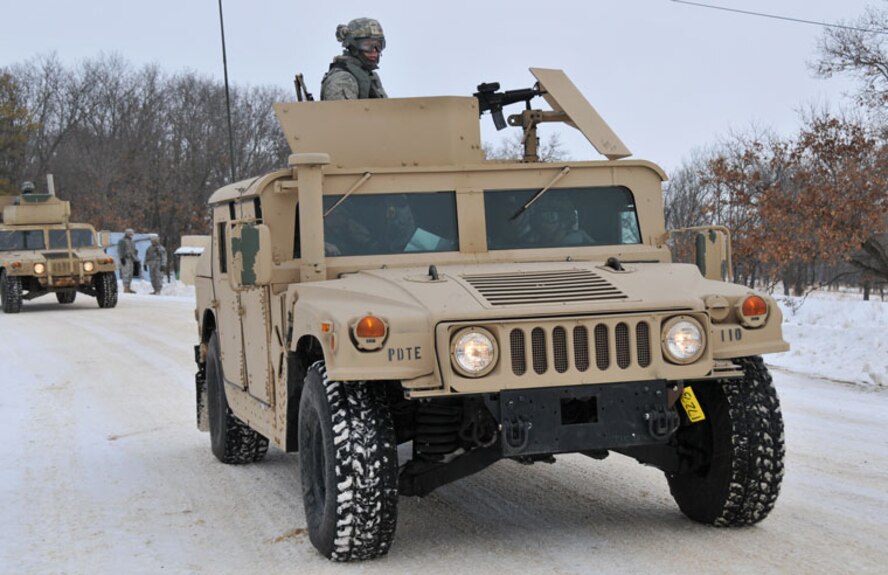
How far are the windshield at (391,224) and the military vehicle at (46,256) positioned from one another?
1892 centimetres

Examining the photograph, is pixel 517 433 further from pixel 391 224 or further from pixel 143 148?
pixel 143 148

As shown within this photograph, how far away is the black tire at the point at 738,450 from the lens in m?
5.55

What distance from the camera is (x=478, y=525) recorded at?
6113 millimetres

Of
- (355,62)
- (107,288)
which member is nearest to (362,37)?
(355,62)

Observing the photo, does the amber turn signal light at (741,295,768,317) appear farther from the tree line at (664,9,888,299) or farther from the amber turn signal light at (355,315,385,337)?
the tree line at (664,9,888,299)

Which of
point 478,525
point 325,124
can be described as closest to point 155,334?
point 325,124

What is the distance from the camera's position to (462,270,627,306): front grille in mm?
5344

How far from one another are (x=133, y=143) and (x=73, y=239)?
33.4 m

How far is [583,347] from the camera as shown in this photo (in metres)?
5.19

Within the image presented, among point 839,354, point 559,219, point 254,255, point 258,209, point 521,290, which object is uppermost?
point 258,209

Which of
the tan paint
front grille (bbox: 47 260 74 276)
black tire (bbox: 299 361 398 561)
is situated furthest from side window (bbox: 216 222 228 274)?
front grille (bbox: 47 260 74 276)

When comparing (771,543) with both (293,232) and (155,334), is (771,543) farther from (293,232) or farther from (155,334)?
(155,334)

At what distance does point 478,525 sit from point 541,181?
73.7 inches

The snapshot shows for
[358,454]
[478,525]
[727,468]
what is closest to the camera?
[358,454]
